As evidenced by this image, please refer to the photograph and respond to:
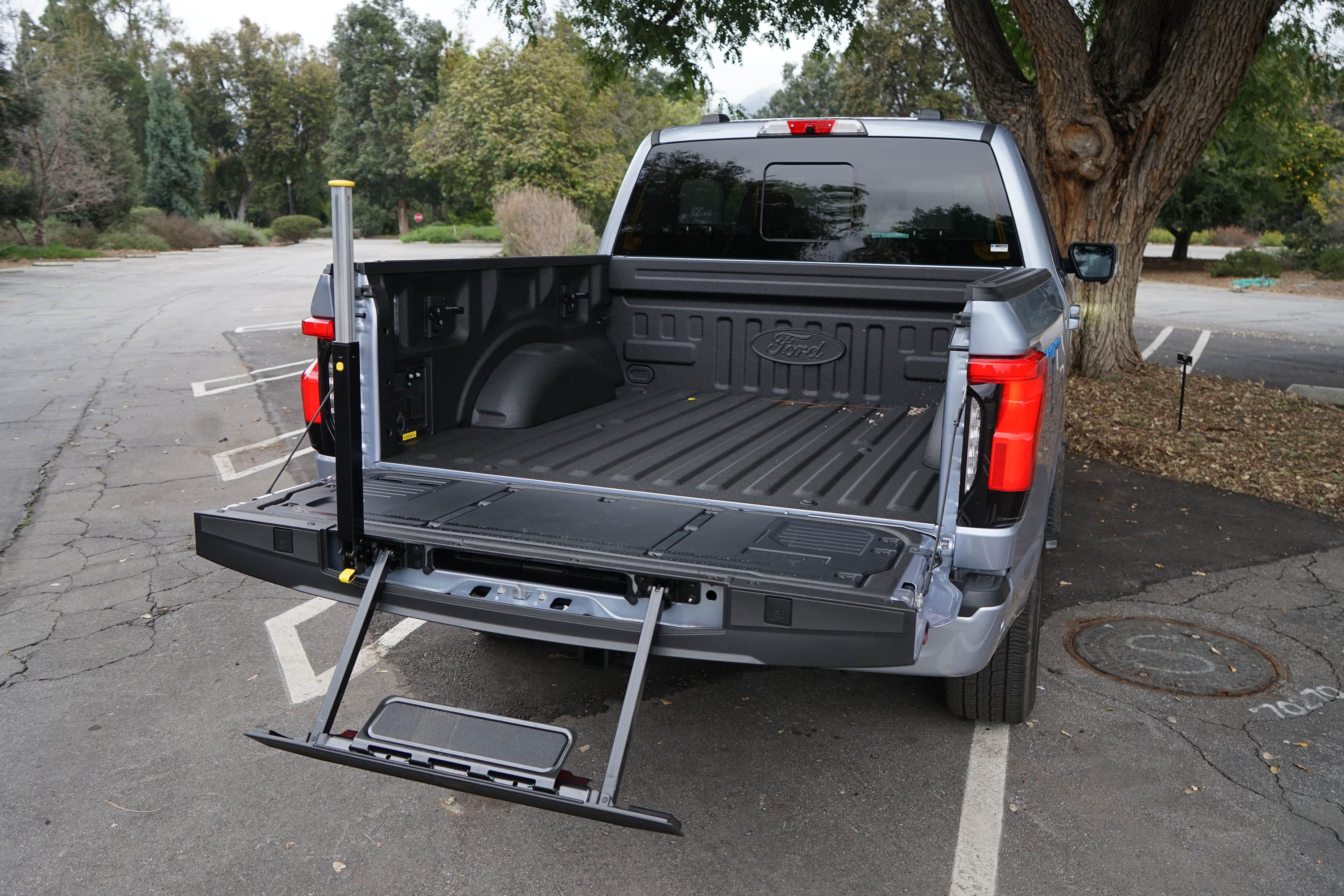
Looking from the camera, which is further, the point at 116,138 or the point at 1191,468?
the point at 116,138

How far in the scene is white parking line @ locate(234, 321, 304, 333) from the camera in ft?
50.7

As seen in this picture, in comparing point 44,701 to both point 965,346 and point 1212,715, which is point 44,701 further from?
point 1212,715

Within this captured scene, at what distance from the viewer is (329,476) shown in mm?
3604

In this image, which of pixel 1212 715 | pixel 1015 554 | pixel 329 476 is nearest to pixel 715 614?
pixel 1015 554

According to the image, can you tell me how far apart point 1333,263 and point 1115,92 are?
25.7m

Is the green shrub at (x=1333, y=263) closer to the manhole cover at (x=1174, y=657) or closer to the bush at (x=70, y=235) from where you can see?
the manhole cover at (x=1174, y=657)

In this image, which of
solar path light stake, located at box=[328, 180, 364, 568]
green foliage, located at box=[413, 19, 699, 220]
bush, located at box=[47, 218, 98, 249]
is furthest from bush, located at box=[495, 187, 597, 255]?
solar path light stake, located at box=[328, 180, 364, 568]

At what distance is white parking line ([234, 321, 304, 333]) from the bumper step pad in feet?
45.8

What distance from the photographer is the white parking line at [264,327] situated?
15439 millimetres

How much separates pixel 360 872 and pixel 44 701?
6.14 feet

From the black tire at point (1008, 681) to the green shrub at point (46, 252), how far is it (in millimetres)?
33819

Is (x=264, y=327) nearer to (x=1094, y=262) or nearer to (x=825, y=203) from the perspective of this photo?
(x=825, y=203)

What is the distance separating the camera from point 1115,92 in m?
9.77

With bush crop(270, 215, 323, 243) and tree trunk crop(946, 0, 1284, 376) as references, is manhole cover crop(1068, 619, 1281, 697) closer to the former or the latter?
tree trunk crop(946, 0, 1284, 376)
